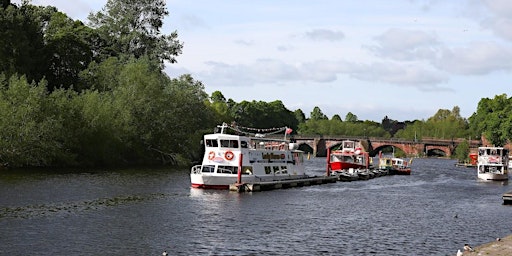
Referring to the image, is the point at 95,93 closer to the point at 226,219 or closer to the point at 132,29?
the point at 132,29

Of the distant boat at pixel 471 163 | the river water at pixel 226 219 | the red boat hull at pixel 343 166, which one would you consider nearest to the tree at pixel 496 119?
the distant boat at pixel 471 163

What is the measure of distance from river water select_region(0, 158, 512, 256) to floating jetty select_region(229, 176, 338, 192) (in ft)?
6.47

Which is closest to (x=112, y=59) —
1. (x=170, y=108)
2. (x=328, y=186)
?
(x=170, y=108)

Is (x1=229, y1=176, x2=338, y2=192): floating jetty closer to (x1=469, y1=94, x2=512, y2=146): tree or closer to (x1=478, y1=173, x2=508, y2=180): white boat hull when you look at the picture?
(x1=478, y1=173, x2=508, y2=180): white boat hull

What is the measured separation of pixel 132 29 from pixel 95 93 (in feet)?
97.9

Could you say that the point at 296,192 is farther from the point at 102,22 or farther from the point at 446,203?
the point at 102,22

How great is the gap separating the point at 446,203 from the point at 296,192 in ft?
61.2

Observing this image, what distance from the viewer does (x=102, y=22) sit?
140500 mm

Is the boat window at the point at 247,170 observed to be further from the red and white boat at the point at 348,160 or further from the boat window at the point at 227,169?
the red and white boat at the point at 348,160

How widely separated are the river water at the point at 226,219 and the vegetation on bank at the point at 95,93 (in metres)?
9.67

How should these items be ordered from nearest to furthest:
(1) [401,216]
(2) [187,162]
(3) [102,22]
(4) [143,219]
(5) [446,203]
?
(4) [143,219] → (1) [401,216] → (5) [446,203] → (2) [187,162] → (3) [102,22]

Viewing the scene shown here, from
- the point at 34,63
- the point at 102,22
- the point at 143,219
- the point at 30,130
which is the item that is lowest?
the point at 143,219

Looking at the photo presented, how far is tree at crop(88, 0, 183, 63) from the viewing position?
13925 centimetres

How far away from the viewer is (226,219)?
5603cm
